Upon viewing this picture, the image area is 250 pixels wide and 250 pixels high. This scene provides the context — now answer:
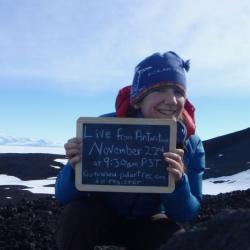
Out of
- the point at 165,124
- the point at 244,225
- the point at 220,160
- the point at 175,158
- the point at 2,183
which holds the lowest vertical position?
the point at 244,225

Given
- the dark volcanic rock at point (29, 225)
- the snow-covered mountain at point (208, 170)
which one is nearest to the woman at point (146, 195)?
the dark volcanic rock at point (29, 225)

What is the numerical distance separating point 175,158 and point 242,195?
21.7 feet

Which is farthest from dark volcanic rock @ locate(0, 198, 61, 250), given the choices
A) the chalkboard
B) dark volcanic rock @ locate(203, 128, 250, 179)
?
dark volcanic rock @ locate(203, 128, 250, 179)

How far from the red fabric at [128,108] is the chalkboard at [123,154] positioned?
0.89ft

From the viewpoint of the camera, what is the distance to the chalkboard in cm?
405

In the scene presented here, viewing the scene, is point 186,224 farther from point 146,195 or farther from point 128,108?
point 128,108

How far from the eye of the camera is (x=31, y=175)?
1948 centimetres

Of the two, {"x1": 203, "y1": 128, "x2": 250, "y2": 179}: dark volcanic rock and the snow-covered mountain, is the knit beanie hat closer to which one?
the snow-covered mountain

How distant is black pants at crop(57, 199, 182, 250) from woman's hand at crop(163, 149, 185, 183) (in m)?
0.49

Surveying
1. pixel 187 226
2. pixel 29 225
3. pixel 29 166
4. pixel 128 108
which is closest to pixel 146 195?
pixel 128 108

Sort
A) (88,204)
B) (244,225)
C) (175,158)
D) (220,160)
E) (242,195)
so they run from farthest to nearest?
(220,160) → (242,195) → (88,204) → (175,158) → (244,225)

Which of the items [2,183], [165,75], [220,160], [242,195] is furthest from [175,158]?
[220,160]

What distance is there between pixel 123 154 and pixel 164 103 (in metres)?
0.47

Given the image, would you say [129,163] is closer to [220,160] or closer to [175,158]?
[175,158]
